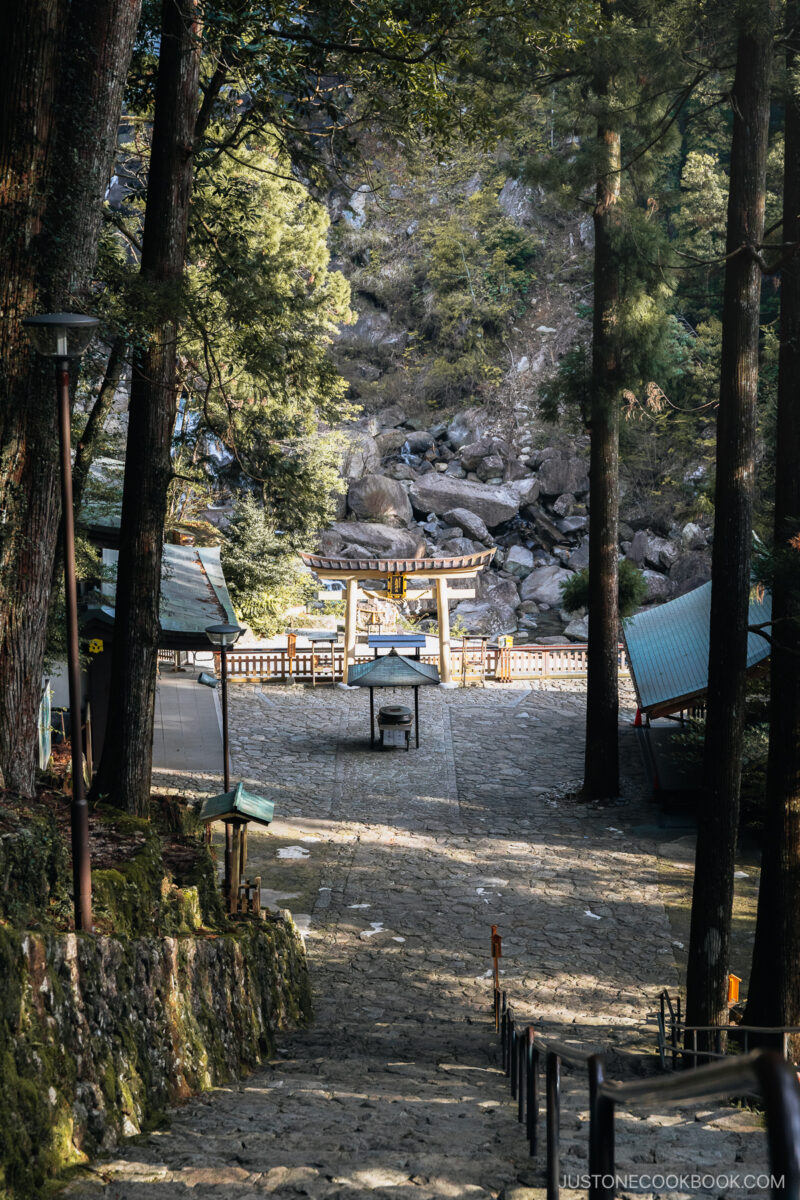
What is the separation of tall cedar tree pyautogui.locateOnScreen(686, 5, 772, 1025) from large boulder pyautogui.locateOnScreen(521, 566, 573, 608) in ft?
105

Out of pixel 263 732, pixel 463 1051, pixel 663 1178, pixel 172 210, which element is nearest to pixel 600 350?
pixel 172 210

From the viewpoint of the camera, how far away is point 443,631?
2533 centimetres

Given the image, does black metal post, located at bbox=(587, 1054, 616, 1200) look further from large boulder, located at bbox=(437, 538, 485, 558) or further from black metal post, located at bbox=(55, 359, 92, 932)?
large boulder, located at bbox=(437, 538, 485, 558)

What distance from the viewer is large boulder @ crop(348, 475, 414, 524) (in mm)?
44531

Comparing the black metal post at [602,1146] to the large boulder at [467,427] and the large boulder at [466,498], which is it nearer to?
the large boulder at [466,498]

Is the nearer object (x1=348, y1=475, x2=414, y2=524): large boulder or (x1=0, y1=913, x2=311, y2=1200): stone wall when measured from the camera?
(x1=0, y1=913, x2=311, y2=1200): stone wall

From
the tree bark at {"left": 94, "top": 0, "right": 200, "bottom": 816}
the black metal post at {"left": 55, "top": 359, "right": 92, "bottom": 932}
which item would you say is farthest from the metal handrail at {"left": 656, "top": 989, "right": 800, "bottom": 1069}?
the tree bark at {"left": 94, "top": 0, "right": 200, "bottom": 816}

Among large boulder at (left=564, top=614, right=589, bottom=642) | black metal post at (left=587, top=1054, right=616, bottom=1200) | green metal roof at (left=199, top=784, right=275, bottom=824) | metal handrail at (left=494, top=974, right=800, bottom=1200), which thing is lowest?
green metal roof at (left=199, top=784, right=275, bottom=824)

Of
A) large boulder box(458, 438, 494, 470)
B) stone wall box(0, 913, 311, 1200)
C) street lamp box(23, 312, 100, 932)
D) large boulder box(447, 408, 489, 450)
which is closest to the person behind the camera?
stone wall box(0, 913, 311, 1200)

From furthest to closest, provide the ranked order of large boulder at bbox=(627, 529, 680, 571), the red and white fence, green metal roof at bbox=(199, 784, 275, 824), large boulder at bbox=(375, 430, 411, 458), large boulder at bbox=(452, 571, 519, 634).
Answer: large boulder at bbox=(375, 430, 411, 458) → large boulder at bbox=(627, 529, 680, 571) → large boulder at bbox=(452, 571, 519, 634) → the red and white fence → green metal roof at bbox=(199, 784, 275, 824)

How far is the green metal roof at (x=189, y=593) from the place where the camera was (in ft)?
54.0

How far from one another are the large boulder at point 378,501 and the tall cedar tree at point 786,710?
3523 cm

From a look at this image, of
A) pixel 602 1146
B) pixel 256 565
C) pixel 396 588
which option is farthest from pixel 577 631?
pixel 602 1146

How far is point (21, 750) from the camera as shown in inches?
302
